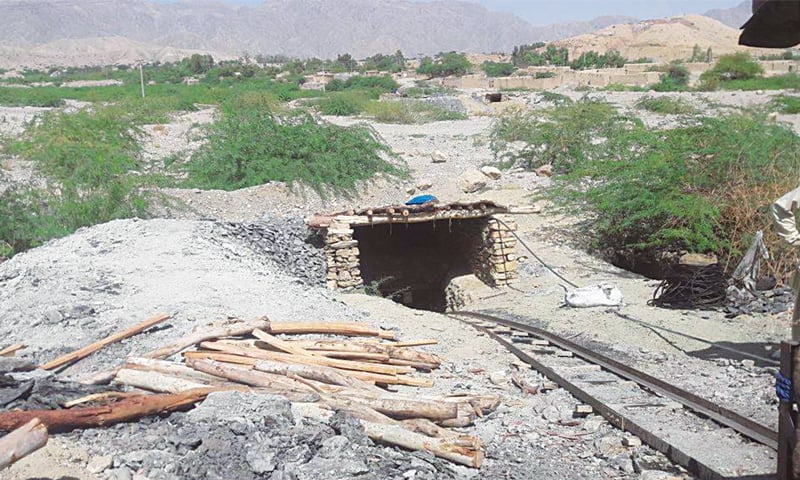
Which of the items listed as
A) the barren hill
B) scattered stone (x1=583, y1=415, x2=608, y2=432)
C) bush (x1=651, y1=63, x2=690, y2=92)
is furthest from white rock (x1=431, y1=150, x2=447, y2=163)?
the barren hill

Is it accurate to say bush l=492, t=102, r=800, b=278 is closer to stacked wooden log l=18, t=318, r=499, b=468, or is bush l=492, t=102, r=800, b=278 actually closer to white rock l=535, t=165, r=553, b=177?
white rock l=535, t=165, r=553, b=177

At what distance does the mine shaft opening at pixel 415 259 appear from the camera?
56.4ft

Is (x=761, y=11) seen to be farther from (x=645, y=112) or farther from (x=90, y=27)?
(x=90, y=27)

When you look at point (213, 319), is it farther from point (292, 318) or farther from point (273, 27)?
point (273, 27)

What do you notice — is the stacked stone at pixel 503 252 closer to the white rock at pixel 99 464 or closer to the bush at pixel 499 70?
the white rock at pixel 99 464

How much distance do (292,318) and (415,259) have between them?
30.8 feet

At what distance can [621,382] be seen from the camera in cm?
749

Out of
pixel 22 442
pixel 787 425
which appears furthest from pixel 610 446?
pixel 22 442

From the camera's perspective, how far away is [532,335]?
32.6ft

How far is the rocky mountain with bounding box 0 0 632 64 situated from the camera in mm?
155375

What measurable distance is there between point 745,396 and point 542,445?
2183 millimetres

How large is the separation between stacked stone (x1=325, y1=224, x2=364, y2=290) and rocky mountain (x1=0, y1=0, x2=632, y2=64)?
148826mm

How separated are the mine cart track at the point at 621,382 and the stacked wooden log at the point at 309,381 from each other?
104cm

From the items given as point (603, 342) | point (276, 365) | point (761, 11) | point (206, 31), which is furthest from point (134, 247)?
point (206, 31)
